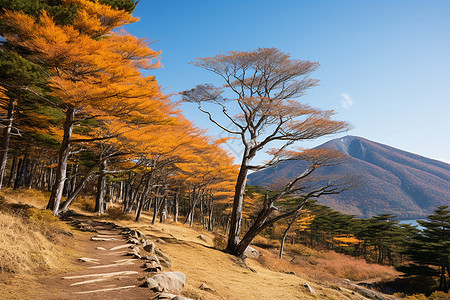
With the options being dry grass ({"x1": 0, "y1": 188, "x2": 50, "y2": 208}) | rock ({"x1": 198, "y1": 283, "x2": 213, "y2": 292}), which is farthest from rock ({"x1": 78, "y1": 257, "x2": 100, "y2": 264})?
dry grass ({"x1": 0, "y1": 188, "x2": 50, "y2": 208})

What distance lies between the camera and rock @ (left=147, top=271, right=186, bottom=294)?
3.80 meters

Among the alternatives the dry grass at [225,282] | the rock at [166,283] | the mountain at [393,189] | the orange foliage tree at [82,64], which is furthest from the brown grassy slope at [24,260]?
the mountain at [393,189]

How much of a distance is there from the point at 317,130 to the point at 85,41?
8.92 meters

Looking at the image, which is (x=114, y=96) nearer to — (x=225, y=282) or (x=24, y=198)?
(x=225, y=282)

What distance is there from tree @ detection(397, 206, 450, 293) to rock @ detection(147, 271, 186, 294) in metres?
24.8

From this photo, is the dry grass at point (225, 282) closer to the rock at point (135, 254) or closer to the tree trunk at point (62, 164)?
the rock at point (135, 254)

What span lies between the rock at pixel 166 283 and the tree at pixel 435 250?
24.8 m

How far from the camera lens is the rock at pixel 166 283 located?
3803 millimetres

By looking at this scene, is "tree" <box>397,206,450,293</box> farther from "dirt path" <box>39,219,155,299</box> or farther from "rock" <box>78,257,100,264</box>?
"rock" <box>78,257,100,264</box>

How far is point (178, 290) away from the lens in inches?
157

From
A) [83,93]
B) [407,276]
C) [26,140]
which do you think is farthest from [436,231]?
[26,140]

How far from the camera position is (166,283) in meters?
4.01

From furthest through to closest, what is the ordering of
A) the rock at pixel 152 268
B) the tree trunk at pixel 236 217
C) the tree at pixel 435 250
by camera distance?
the tree at pixel 435 250 → the tree trunk at pixel 236 217 → the rock at pixel 152 268

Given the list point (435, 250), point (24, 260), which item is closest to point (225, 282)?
point (24, 260)
